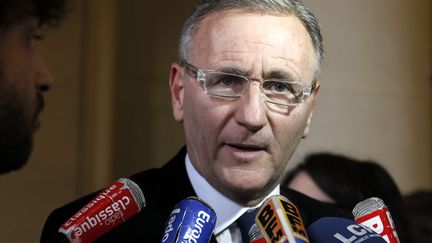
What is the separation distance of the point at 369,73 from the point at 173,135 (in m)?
0.96

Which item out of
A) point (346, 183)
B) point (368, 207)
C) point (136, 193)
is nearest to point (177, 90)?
point (136, 193)

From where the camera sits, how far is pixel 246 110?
1.49m

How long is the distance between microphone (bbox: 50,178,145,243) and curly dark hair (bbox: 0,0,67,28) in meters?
0.31

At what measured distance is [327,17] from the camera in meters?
3.06

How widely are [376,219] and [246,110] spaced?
32 cm

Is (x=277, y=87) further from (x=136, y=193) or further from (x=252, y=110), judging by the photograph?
(x=136, y=193)

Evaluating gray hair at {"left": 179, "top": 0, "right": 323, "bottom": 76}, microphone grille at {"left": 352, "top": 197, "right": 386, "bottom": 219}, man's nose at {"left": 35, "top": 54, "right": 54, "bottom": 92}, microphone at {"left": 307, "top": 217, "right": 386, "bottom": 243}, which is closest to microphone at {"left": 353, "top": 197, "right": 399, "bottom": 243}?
microphone grille at {"left": 352, "top": 197, "right": 386, "bottom": 219}

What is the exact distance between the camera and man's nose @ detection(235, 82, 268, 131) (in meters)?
1.47

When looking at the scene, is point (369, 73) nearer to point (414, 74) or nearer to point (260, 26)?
point (414, 74)

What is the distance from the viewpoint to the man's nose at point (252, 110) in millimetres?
1473

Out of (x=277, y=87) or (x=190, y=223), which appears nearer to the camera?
(x=190, y=223)

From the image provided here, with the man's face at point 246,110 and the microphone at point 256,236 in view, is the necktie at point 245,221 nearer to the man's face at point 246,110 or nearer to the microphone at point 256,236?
the man's face at point 246,110

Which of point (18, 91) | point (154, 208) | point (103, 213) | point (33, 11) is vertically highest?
point (33, 11)

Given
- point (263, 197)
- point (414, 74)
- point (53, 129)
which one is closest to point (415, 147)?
point (414, 74)
